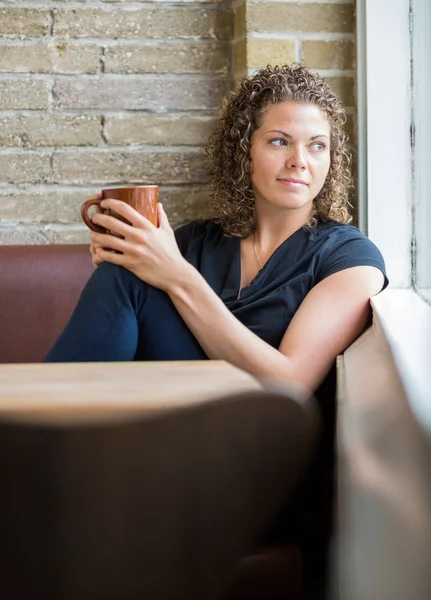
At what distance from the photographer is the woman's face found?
5.56ft

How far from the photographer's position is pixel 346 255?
1.58 meters

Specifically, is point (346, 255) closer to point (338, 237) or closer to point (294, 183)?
point (338, 237)

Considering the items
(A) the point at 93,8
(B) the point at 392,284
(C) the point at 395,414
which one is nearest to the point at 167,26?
(A) the point at 93,8

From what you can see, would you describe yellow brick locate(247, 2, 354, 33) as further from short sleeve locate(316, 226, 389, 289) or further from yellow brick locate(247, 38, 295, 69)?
short sleeve locate(316, 226, 389, 289)

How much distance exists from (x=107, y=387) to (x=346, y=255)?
2.99 ft

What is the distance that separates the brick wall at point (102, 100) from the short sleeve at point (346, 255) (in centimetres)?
57

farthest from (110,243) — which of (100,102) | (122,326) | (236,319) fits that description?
(100,102)

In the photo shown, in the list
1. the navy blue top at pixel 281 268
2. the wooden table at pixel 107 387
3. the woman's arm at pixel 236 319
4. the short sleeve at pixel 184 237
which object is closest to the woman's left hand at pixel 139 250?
the woman's arm at pixel 236 319

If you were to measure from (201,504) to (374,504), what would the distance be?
246mm

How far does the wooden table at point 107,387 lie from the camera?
0.51 metres

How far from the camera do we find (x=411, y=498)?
657 mm

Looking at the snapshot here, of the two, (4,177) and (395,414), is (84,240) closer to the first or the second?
(4,177)

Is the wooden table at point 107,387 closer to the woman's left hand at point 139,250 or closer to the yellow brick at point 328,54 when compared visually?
the woman's left hand at point 139,250

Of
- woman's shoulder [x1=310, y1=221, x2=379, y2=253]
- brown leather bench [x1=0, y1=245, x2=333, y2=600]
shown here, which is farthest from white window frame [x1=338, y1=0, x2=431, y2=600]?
brown leather bench [x1=0, y1=245, x2=333, y2=600]
